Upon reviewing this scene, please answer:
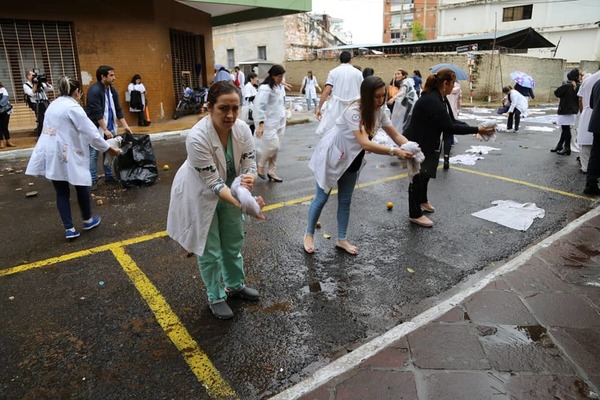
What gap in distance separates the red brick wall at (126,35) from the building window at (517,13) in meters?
33.6

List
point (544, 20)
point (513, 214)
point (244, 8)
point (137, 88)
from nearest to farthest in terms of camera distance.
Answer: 1. point (513, 214)
2. point (137, 88)
3. point (244, 8)
4. point (544, 20)

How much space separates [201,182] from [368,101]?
1.69m

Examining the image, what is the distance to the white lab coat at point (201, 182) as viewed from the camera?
2.73m

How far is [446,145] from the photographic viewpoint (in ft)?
25.8

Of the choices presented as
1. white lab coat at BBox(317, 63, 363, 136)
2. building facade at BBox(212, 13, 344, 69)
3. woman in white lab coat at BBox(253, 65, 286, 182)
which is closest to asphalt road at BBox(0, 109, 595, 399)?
woman in white lab coat at BBox(253, 65, 286, 182)

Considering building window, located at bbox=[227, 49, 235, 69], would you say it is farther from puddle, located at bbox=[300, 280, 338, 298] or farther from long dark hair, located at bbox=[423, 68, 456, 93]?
puddle, located at bbox=[300, 280, 338, 298]

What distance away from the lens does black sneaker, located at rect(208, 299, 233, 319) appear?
10.3ft

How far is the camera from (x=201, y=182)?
284 cm

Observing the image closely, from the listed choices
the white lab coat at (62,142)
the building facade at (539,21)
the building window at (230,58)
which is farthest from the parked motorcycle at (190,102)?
the building facade at (539,21)

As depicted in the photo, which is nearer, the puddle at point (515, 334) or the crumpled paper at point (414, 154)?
the puddle at point (515, 334)

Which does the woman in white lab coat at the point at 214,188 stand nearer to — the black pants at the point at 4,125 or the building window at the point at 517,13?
the black pants at the point at 4,125

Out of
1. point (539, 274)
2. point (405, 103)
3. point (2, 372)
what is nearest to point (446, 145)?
point (405, 103)

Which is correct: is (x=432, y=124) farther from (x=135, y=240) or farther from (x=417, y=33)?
(x=417, y=33)

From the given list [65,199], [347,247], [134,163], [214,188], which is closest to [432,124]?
[347,247]
